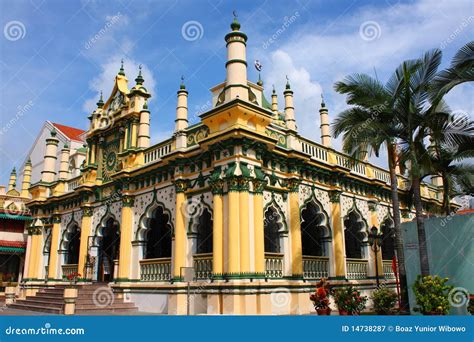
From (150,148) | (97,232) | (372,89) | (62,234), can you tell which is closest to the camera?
(372,89)

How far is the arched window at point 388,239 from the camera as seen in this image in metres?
22.7

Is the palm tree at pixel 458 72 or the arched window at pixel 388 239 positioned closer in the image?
the palm tree at pixel 458 72

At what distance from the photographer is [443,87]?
12.9m

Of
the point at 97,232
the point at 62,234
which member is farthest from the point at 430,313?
the point at 62,234

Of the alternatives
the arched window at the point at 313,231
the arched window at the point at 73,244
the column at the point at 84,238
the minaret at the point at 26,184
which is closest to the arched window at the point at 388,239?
the arched window at the point at 313,231

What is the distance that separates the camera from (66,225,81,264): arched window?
23.7 meters

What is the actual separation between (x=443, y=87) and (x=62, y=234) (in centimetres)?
2043

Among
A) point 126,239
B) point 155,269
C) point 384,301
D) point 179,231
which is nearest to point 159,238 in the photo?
point 126,239

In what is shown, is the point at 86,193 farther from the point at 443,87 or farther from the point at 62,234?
the point at 443,87

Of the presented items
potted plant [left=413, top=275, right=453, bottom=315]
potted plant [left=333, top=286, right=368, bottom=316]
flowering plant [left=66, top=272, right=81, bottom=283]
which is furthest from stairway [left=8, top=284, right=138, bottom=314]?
potted plant [left=413, top=275, right=453, bottom=315]

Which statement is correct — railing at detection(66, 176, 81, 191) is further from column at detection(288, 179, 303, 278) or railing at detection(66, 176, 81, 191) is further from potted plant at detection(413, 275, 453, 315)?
potted plant at detection(413, 275, 453, 315)

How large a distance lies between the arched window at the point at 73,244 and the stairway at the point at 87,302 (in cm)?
409

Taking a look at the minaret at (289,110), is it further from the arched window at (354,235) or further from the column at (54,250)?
the column at (54,250)

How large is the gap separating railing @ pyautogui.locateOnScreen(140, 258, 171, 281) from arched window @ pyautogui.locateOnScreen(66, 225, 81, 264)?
732cm
